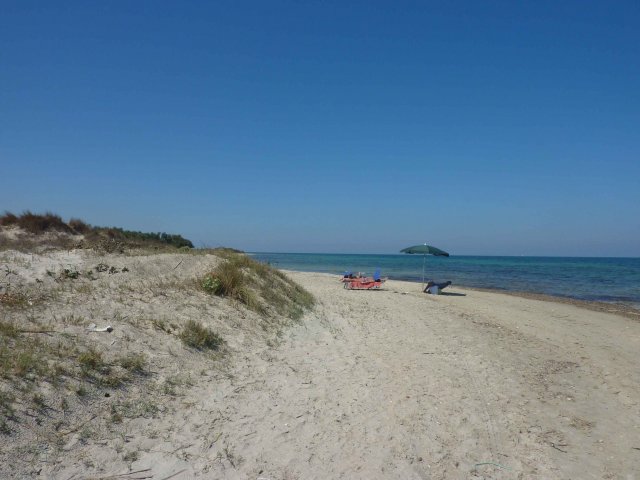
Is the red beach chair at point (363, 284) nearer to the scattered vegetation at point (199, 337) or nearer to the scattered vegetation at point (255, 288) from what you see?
the scattered vegetation at point (255, 288)

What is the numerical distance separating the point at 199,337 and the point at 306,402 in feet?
6.99

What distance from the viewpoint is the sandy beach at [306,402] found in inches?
160

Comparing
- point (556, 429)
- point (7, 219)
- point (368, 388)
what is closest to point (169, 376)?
point (368, 388)

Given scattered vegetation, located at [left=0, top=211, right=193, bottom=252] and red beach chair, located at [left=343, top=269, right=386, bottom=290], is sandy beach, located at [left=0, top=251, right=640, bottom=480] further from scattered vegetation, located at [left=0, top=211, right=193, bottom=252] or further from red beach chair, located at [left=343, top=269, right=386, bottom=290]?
red beach chair, located at [left=343, top=269, right=386, bottom=290]

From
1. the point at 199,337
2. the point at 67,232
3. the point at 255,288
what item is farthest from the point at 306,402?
the point at 67,232

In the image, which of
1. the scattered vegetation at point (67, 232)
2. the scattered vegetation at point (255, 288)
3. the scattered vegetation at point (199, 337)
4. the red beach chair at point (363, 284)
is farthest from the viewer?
the red beach chair at point (363, 284)

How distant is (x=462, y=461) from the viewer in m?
4.60

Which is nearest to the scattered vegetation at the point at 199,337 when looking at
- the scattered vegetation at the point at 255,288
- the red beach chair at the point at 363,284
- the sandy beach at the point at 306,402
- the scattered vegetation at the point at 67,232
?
the sandy beach at the point at 306,402

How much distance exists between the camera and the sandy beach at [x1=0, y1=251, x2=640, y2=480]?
13.4 ft

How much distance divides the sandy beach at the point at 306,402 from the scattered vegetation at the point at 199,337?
0.20 m

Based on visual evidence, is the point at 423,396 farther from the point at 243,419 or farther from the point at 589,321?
the point at 589,321

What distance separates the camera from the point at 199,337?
6.62 metres

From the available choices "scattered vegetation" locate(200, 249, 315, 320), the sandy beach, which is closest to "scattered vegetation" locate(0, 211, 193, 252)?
the sandy beach

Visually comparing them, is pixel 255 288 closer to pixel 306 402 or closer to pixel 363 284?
pixel 306 402
